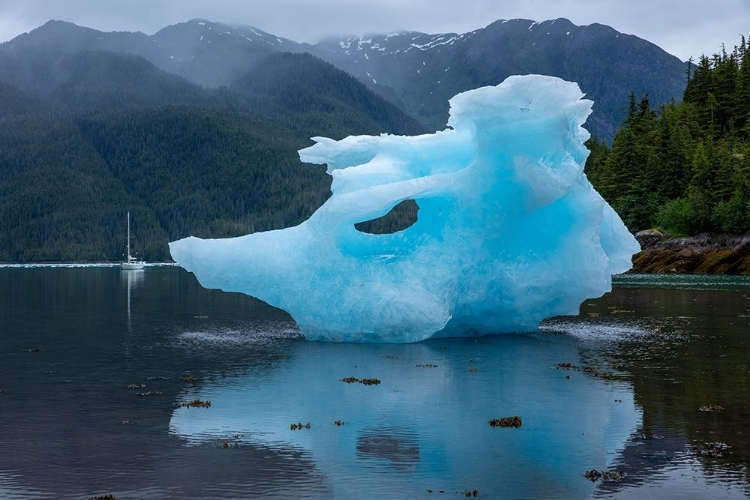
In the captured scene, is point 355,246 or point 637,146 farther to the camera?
point 637,146

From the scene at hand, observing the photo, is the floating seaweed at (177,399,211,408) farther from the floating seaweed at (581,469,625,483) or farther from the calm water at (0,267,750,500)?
the floating seaweed at (581,469,625,483)

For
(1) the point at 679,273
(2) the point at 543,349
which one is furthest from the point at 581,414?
(1) the point at 679,273

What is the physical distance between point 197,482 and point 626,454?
853 centimetres

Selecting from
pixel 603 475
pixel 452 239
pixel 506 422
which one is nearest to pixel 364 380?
pixel 506 422

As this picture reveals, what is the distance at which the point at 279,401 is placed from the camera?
24.0 meters

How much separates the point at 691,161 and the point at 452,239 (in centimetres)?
10353

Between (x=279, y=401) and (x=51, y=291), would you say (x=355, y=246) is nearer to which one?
(x=279, y=401)

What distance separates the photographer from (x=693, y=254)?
111 m

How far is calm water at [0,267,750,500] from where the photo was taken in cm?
1611

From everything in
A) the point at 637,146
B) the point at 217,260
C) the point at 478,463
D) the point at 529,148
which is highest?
the point at 637,146

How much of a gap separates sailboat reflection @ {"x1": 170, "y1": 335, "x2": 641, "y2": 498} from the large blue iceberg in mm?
3443

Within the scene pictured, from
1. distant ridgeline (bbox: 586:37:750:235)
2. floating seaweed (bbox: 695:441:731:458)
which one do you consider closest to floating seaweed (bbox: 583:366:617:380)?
floating seaweed (bbox: 695:441:731:458)

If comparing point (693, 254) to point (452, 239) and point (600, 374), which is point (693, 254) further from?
point (600, 374)

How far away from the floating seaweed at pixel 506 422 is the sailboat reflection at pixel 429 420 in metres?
0.23
